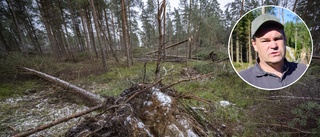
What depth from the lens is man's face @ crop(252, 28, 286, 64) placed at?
40.2 inches

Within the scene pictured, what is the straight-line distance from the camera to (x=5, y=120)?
3.83 metres

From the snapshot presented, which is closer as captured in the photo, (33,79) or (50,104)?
(50,104)

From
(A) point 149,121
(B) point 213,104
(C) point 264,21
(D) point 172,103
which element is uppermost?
(C) point 264,21

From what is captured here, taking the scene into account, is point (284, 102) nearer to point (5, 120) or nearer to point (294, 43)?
point (294, 43)

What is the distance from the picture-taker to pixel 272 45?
1.01m

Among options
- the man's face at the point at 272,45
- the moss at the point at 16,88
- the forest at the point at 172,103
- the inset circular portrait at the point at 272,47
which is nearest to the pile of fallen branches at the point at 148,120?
the forest at the point at 172,103

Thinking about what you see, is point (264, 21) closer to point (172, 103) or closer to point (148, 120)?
point (172, 103)

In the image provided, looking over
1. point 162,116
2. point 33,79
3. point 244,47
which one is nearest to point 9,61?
point 33,79

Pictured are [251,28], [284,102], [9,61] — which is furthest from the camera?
[9,61]

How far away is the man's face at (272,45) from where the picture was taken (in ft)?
3.35

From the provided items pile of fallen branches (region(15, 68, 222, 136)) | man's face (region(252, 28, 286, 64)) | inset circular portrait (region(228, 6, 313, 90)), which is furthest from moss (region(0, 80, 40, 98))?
man's face (region(252, 28, 286, 64))

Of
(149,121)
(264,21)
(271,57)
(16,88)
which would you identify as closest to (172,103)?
(149,121)

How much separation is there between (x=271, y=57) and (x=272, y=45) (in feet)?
0.32

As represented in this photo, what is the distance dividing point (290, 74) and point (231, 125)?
2611mm
